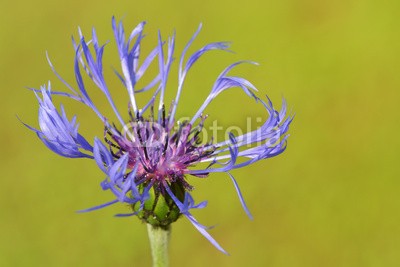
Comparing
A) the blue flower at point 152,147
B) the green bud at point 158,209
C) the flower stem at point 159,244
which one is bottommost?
the flower stem at point 159,244

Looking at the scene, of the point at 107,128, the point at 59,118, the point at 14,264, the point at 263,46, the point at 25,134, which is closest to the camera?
the point at 59,118

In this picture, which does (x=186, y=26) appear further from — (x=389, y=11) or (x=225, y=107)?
(x=389, y=11)

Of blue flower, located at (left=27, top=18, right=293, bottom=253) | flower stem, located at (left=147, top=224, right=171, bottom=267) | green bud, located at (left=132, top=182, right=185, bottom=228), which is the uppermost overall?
blue flower, located at (left=27, top=18, right=293, bottom=253)

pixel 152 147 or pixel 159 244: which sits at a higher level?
pixel 152 147

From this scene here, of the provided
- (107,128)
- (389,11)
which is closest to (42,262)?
(107,128)

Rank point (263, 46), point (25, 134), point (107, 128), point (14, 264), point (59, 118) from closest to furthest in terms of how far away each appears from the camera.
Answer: point (59, 118)
point (107, 128)
point (14, 264)
point (25, 134)
point (263, 46)

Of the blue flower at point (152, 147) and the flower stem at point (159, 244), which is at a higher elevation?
the blue flower at point (152, 147)

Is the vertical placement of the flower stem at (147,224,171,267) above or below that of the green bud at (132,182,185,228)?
below

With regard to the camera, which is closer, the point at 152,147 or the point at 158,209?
the point at 158,209
